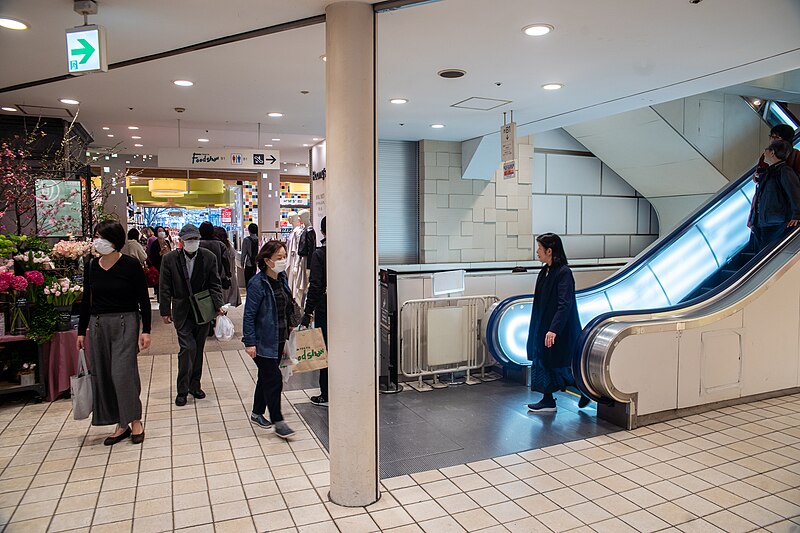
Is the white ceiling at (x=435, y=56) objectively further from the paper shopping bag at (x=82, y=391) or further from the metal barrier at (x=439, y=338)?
the paper shopping bag at (x=82, y=391)

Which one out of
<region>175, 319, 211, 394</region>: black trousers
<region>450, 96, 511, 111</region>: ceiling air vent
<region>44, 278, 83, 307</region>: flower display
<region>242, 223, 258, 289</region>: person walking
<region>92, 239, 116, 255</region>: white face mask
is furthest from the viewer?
<region>242, 223, 258, 289</region>: person walking

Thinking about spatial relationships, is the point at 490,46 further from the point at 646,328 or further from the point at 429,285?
the point at 429,285

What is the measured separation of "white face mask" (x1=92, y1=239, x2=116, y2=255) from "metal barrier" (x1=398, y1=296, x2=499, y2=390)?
2949 millimetres

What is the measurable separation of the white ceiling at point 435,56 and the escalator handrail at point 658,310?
5.64 feet

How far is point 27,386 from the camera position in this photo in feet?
17.3

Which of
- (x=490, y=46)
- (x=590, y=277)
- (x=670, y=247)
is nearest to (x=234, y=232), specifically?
(x=590, y=277)

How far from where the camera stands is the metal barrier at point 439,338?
615cm

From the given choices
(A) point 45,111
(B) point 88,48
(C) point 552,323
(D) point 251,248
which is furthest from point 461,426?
(D) point 251,248

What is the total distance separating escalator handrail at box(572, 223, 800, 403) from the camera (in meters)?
4.81

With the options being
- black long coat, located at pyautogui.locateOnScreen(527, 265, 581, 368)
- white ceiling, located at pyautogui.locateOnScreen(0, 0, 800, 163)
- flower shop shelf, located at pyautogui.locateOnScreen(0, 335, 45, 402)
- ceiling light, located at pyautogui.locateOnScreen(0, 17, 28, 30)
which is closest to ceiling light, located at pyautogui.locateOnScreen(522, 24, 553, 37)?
white ceiling, located at pyautogui.locateOnScreen(0, 0, 800, 163)

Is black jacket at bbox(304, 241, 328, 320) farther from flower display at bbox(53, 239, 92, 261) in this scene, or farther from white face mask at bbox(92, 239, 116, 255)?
flower display at bbox(53, 239, 92, 261)

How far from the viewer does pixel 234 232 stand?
18.0m

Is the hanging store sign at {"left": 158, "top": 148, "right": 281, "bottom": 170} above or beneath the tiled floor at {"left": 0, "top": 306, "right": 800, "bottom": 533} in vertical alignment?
above

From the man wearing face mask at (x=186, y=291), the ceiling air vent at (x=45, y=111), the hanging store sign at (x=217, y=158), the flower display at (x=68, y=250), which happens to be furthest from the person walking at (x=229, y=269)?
the man wearing face mask at (x=186, y=291)
